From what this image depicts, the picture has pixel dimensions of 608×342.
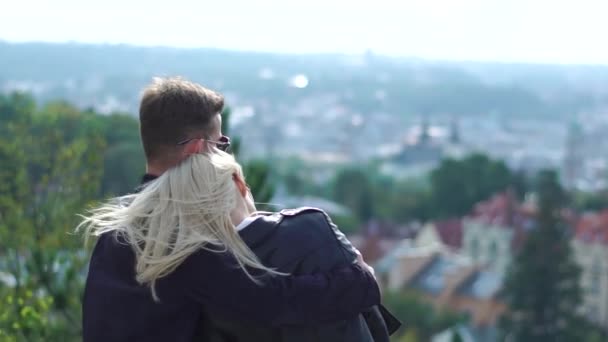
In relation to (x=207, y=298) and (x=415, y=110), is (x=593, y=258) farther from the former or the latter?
(x=415, y=110)

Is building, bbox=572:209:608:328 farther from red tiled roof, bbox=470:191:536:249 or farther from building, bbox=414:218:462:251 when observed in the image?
building, bbox=414:218:462:251

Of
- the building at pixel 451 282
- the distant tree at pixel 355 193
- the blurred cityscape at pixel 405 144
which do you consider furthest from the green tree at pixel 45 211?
the distant tree at pixel 355 193

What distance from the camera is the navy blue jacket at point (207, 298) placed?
194 cm

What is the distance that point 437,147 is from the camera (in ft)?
273

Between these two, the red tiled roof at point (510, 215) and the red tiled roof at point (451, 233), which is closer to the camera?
the red tiled roof at point (510, 215)

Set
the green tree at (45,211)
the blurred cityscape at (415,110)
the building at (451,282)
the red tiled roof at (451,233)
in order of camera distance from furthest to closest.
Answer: the blurred cityscape at (415,110), the red tiled roof at (451,233), the building at (451,282), the green tree at (45,211)

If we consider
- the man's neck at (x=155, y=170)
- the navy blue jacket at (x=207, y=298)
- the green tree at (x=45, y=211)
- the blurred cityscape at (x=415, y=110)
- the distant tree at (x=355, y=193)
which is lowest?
the blurred cityscape at (x=415, y=110)

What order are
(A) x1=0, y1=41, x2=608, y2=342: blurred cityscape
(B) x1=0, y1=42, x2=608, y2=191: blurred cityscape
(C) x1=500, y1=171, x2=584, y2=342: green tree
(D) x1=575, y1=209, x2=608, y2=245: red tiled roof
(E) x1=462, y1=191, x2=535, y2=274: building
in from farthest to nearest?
(B) x1=0, y1=42, x2=608, y2=191: blurred cityscape
(E) x1=462, y1=191, x2=535, y2=274: building
(D) x1=575, y1=209, x2=608, y2=245: red tiled roof
(C) x1=500, y1=171, x2=584, y2=342: green tree
(A) x1=0, y1=41, x2=608, y2=342: blurred cityscape

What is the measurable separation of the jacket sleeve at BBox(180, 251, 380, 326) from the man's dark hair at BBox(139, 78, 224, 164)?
0.21m

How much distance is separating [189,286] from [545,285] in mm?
Result: 26801

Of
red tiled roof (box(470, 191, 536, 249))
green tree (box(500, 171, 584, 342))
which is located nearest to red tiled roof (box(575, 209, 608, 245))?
red tiled roof (box(470, 191, 536, 249))

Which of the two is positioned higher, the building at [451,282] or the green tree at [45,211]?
the green tree at [45,211]

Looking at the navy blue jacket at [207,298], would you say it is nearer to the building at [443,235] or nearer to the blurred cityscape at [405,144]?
the blurred cityscape at [405,144]

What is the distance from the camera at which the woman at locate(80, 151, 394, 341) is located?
1.94 metres
